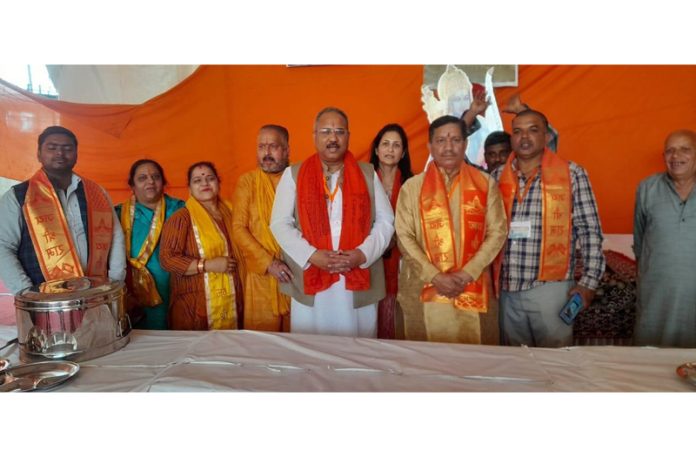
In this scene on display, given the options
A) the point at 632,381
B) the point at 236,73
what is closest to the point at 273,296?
the point at 236,73

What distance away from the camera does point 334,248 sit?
2744 millimetres

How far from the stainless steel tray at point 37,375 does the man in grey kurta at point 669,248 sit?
8.97 feet

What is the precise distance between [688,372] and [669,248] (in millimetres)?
882

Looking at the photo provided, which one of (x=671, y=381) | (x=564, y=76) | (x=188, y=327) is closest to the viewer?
(x=671, y=381)

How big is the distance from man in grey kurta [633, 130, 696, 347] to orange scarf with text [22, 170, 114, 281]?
9.36ft

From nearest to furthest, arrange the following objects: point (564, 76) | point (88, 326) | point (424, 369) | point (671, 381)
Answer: point (671, 381) < point (424, 369) < point (88, 326) < point (564, 76)

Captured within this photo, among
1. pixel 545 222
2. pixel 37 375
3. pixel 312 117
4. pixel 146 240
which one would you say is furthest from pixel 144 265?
pixel 545 222

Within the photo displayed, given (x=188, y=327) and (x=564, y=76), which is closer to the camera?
(x=564, y=76)

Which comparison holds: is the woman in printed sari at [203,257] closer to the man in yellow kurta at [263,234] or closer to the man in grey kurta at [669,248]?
the man in yellow kurta at [263,234]

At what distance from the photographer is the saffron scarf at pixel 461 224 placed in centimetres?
272

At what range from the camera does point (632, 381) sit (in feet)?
6.52

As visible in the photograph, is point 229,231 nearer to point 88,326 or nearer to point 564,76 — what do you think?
point 88,326

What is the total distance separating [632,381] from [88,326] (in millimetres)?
2250

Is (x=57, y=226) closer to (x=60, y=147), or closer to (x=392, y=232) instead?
(x=60, y=147)
